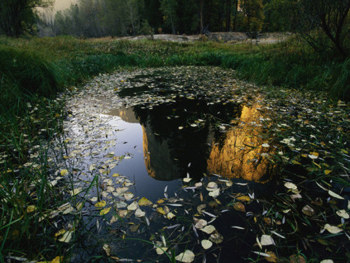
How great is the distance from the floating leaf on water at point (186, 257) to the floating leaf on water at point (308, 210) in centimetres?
98

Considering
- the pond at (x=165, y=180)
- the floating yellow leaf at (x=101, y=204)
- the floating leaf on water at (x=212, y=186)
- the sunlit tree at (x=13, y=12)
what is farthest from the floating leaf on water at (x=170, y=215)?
the sunlit tree at (x=13, y=12)

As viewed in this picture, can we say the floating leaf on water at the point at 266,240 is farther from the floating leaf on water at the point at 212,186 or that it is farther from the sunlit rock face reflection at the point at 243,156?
the sunlit rock face reflection at the point at 243,156

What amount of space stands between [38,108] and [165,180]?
3.35m

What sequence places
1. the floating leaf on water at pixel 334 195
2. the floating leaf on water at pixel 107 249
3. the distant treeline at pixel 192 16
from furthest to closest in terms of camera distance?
1. the distant treeline at pixel 192 16
2. the floating leaf on water at pixel 334 195
3. the floating leaf on water at pixel 107 249

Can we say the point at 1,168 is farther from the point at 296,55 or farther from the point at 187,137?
the point at 296,55

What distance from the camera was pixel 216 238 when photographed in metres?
1.23

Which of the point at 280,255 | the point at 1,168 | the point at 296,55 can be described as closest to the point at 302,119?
the point at 280,255

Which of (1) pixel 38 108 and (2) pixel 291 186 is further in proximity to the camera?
(1) pixel 38 108

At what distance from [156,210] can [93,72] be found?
26.4ft

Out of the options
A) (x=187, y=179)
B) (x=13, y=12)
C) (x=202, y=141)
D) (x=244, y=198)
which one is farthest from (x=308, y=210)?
(x=13, y=12)

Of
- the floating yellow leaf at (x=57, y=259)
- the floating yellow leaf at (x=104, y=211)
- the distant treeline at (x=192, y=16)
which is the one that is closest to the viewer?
the floating yellow leaf at (x=57, y=259)

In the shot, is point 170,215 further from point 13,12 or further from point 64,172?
point 13,12

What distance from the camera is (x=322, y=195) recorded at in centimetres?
158

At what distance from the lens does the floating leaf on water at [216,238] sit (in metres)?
1.21
